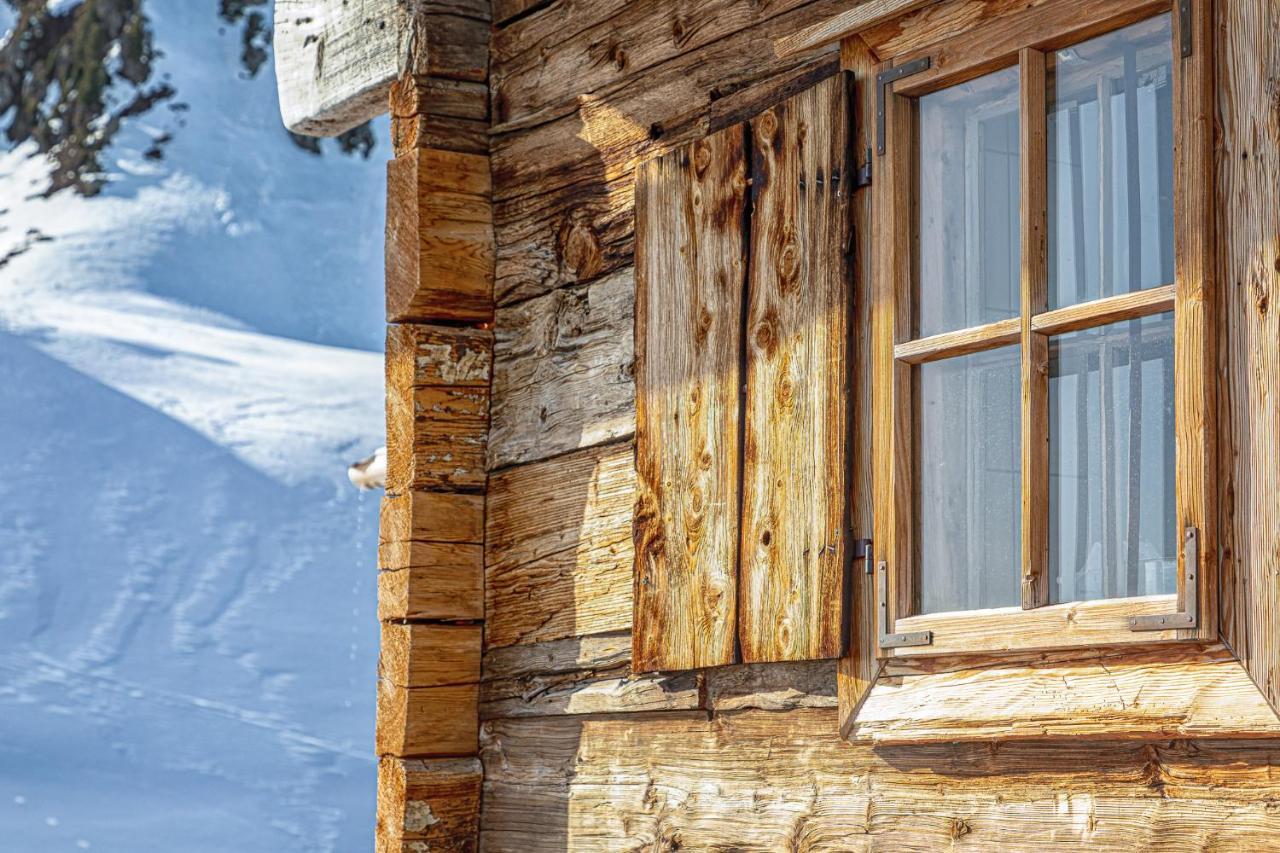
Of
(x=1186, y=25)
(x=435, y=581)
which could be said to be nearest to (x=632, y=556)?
(x=435, y=581)

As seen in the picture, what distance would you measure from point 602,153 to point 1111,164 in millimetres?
1452

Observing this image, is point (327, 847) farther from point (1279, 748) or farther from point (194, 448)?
point (1279, 748)

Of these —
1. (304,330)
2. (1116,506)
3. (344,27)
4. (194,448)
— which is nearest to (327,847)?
(194,448)

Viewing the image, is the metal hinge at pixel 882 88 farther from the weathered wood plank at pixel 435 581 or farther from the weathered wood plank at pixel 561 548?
the weathered wood plank at pixel 435 581

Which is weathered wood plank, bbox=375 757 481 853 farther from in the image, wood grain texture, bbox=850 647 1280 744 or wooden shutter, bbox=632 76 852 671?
wood grain texture, bbox=850 647 1280 744

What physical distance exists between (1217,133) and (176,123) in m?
54.3

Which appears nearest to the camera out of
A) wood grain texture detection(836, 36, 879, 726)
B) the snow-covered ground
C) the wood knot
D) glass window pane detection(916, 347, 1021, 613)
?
glass window pane detection(916, 347, 1021, 613)

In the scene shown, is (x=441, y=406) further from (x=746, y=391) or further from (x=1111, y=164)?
(x=1111, y=164)

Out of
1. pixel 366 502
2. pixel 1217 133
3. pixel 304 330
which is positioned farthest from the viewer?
pixel 304 330

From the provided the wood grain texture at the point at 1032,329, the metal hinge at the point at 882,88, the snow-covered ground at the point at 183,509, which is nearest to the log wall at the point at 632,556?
the metal hinge at the point at 882,88

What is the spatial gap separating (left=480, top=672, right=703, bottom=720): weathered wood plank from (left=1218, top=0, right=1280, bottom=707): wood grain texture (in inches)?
49.0

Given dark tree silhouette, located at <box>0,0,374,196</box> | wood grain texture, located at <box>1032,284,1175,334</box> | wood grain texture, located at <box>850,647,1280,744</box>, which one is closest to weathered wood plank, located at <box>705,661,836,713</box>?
wood grain texture, located at <box>850,647,1280,744</box>

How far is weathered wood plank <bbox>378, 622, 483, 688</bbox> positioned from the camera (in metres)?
3.74

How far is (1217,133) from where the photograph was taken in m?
2.17
